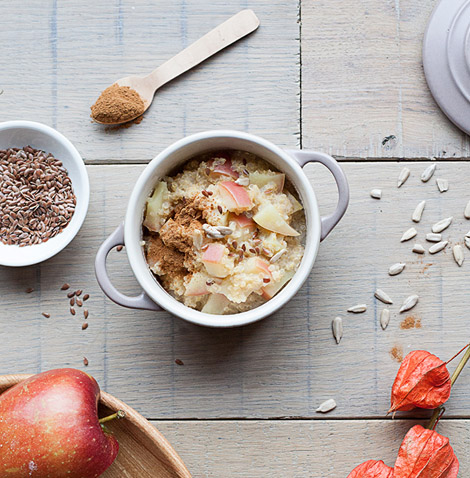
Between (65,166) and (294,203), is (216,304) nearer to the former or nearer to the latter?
(294,203)

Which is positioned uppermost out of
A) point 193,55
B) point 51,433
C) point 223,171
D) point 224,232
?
point 193,55

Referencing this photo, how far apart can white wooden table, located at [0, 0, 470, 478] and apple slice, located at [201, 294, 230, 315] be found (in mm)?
145

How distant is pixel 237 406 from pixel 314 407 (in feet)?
0.51

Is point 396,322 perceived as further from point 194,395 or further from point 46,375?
point 46,375

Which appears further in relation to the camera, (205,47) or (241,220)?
(205,47)

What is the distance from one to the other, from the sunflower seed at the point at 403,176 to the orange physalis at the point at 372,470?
0.54 meters

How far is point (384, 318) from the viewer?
48.0 inches

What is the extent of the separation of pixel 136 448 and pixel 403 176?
75 cm

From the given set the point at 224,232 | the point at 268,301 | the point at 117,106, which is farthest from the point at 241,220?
the point at 117,106

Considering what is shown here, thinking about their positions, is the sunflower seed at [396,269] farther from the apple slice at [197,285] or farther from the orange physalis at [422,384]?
the apple slice at [197,285]

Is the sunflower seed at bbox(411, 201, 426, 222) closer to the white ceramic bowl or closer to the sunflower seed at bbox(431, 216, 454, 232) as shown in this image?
the sunflower seed at bbox(431, 216, 454, 232)

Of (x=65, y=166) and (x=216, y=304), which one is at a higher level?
(x=65, y=166)

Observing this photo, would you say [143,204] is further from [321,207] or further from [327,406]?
[327,406]

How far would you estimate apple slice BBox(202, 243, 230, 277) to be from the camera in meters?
1.04
